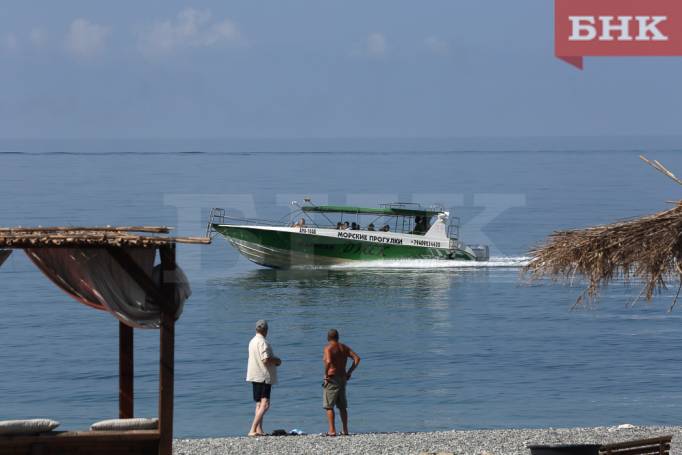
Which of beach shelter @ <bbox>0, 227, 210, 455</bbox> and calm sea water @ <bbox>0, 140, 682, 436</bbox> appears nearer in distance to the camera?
beach shelter @ <bbox>0, 227, 210, 455</bbox>

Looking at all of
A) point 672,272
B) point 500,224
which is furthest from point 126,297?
point 500,224

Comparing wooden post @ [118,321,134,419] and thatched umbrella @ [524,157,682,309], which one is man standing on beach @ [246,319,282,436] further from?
thatched umbrella @ [524,157,682,309]

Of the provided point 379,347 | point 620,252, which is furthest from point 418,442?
point 379,347

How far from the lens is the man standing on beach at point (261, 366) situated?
46.4 feet

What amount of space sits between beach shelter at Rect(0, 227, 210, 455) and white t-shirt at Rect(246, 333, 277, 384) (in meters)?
3.54

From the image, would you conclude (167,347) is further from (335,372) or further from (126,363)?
(335,372)

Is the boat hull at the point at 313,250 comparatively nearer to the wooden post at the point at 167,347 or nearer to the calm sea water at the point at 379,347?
the calm sea water at the point at 379,347

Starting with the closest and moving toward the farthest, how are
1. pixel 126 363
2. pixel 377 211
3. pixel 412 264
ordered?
pixel 126 363, pixel 377 211, pixel 412 264

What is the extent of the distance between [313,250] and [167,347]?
42.0 meters

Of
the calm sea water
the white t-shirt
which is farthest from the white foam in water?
the white t-shirt

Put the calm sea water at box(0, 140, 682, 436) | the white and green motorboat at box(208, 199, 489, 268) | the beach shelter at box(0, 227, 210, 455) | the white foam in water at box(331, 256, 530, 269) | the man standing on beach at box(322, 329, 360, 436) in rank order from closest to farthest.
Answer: the beach shelter at box(0, 227, 210, 455), the man standing on beach at box(322, 329, 360, 436), the calm sea water at box(0, 140, 682, 436), the white and green motorboat at box(208, 199, 489, 268), the white foam in water at box(331, 256, 530, 269)

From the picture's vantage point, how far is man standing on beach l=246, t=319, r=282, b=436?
46.4 feet

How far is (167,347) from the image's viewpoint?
34.4 ft

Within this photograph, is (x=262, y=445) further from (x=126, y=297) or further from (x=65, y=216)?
(x=65, y=216)
